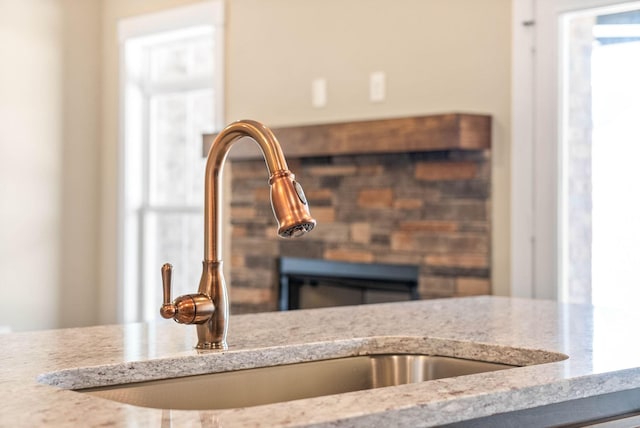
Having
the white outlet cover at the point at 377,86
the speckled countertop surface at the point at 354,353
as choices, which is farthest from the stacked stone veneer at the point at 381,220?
the speckled countertop surface at the point at 354,353

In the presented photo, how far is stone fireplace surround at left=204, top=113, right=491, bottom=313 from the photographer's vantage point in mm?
3744

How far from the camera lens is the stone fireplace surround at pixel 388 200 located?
3.74 metres

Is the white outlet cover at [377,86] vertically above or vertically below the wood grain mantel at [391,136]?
above

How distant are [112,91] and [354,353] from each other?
4207 millimetres

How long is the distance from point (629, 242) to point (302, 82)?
1.85m

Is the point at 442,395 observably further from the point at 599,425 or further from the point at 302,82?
the point at 302,82

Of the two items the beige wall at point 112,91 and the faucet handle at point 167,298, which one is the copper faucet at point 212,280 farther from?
the beige wall at point 112,91

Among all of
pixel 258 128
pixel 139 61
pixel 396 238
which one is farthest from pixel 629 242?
pixel 139 61

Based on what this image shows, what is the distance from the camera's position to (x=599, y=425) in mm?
1439

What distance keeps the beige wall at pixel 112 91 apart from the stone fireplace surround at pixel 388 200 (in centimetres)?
11

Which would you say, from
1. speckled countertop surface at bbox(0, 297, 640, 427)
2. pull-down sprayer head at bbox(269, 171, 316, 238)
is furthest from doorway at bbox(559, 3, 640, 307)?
pull-down sprayer head at bbox(269, 171, 316, 238)

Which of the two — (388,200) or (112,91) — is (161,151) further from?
A: (388,200)

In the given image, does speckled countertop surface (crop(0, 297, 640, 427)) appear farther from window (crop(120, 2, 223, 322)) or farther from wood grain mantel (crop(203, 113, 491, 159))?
window (crop(120, 2, 223, 322))

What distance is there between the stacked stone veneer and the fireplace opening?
0.05 meters
